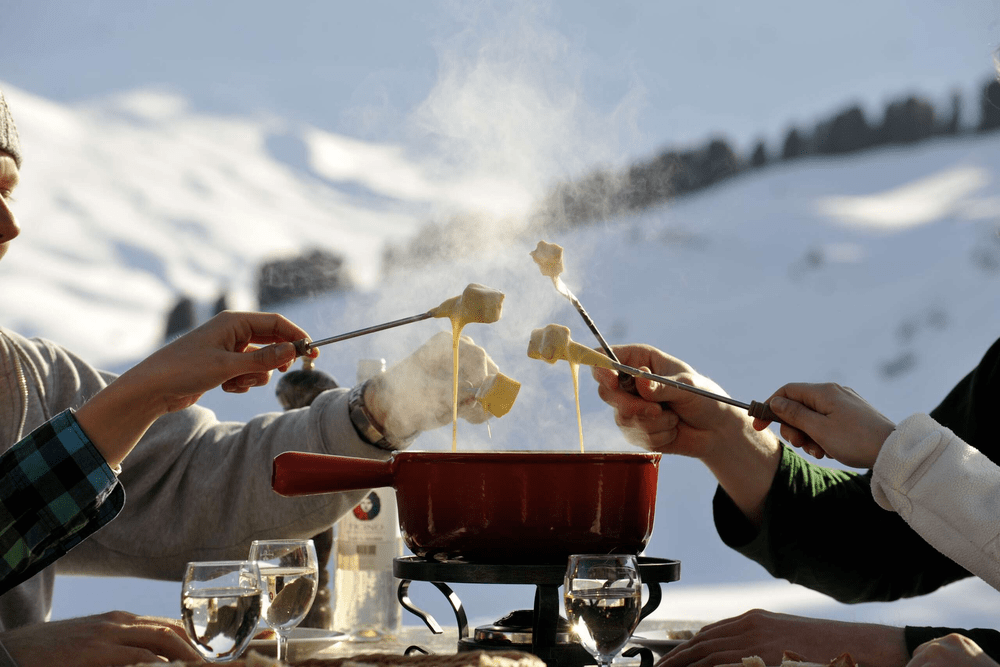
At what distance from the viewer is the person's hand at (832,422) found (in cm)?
113

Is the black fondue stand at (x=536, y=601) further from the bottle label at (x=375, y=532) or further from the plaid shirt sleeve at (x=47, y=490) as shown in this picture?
the bottle label at (x=375, y=532)

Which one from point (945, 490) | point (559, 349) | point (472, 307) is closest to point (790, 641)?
point (945, 490)

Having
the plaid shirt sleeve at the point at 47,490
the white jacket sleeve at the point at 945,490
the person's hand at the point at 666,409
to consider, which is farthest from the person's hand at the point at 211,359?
the white jacket sleeve at the point at 945,490

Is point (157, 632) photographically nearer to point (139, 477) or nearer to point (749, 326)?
point (139, 477)

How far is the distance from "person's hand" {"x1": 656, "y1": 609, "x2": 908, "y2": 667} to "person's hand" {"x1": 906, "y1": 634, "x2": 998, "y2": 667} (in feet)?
1.10

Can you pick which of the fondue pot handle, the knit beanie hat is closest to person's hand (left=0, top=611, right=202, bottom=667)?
the fondue pot handle

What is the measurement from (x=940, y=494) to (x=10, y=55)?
8644mm

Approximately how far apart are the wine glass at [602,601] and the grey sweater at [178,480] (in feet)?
2.95

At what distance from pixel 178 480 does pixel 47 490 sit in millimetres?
722

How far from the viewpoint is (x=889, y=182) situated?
8.85m

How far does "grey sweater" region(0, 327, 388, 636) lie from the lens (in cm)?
176

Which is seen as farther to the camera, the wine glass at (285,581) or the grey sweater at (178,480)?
the grey sweater at (178,480)

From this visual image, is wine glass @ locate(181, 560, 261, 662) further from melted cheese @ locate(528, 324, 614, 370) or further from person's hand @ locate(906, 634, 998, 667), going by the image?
person's hand @ locate(906, 634, 998, 667)

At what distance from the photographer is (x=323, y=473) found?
1107 mm
